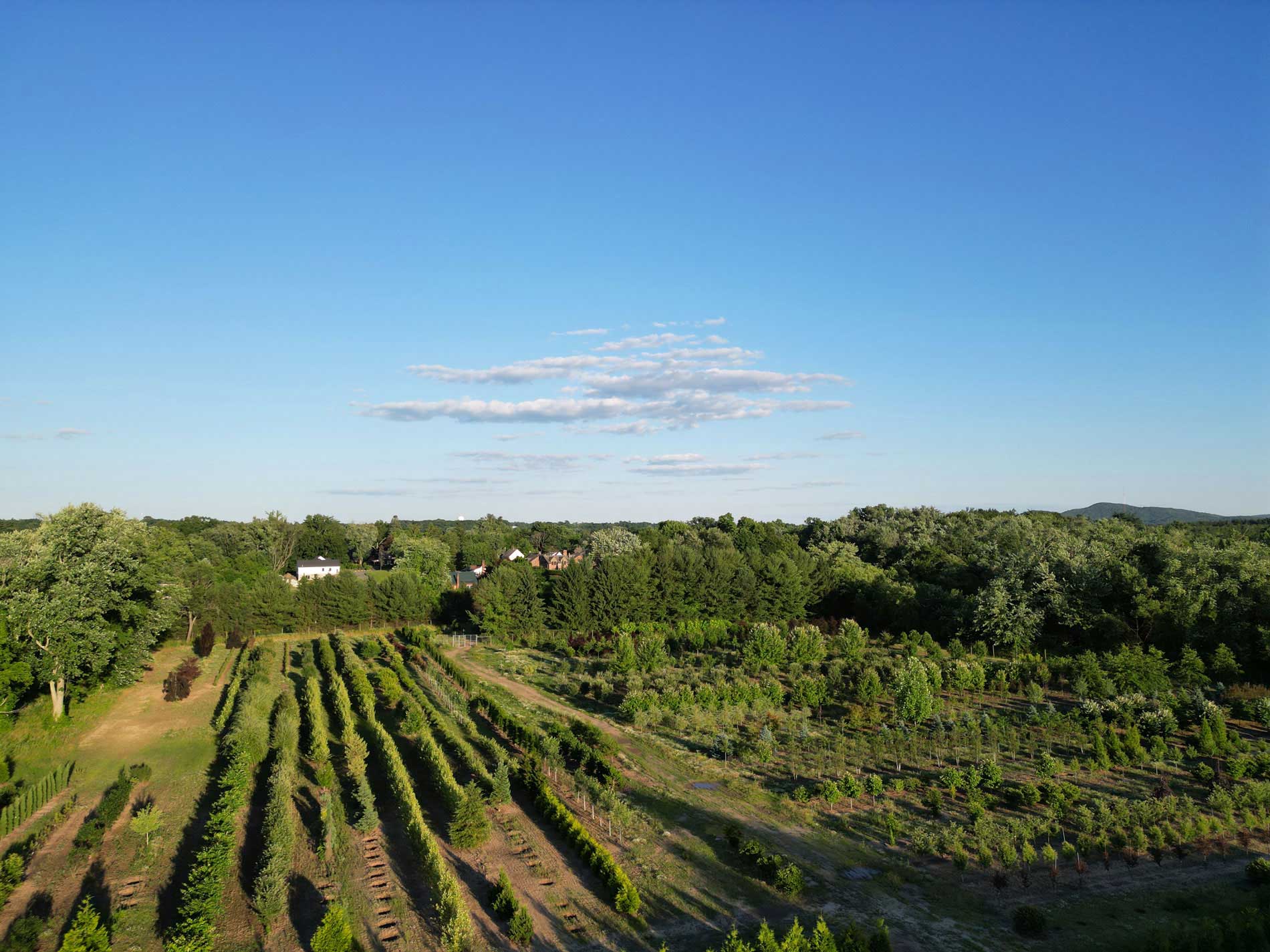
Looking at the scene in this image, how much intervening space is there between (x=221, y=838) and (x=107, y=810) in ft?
19.3

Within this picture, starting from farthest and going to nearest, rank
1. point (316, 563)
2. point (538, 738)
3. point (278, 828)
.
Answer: point (316, 563) < point (538, 738) < point (278, 828)

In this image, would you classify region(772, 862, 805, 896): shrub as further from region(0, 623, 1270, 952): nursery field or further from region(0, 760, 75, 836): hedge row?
region(0, 760, 75, 836): hedge row

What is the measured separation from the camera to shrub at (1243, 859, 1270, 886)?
1681 centimetres

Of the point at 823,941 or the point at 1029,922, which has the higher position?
the point at 823,941

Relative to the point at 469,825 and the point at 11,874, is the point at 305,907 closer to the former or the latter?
the point at 469,825

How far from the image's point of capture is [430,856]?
17438 millimetres

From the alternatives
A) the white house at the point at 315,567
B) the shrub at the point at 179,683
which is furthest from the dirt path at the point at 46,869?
the white house at the point at 315,567

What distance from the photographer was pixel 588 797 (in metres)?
22.5

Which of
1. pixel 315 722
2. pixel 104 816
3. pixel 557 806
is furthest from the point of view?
pixel 315 722

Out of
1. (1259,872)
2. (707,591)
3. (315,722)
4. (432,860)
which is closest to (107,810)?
(315,722)

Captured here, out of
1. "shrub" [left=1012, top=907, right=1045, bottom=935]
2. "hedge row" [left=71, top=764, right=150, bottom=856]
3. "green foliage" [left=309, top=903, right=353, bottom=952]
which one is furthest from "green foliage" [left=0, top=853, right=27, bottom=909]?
"shrub" [left=1012, top=907, right=1045, bottom=935]

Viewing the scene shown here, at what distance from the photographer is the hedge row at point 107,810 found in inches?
745

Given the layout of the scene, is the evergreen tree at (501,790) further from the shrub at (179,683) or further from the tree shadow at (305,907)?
the shrub at (179,683)

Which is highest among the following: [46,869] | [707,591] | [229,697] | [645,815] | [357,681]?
[707,591]
